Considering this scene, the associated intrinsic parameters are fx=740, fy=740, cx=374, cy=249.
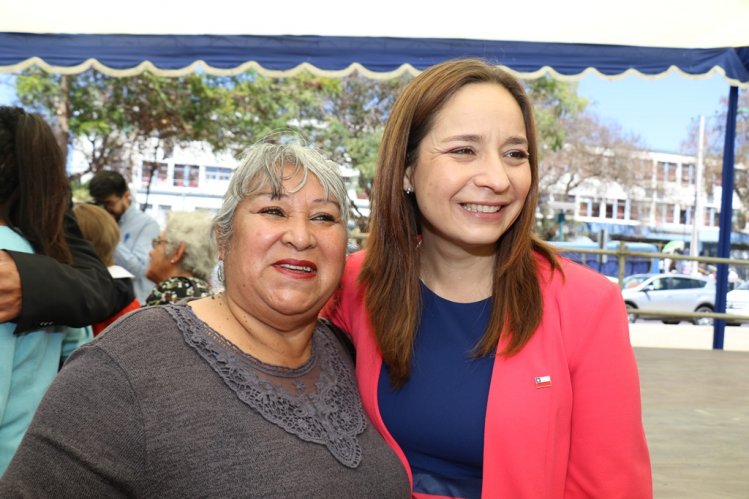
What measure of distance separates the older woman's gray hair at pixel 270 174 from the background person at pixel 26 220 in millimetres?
504

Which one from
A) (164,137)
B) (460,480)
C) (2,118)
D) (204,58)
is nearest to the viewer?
(460,480)

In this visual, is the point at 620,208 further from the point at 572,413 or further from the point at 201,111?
the point at 572,413

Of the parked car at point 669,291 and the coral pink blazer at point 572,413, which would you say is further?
the parked car at point 669,291

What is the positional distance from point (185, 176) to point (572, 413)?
54.3ft

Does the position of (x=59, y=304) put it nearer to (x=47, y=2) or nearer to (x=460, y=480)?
(x=460, y=480)

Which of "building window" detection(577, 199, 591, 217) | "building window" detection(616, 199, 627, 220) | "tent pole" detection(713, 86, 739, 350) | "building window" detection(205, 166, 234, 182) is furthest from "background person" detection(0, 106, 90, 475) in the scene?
"building window" detection(616, 199, 627, 220)

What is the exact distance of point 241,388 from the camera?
1.61 metres

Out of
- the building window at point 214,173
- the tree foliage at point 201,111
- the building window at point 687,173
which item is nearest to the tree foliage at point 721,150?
the building window at point 687,173

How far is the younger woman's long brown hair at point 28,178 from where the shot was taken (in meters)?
1.97

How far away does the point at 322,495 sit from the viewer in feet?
5.11

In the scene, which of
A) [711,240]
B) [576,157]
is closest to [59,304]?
[576,157]

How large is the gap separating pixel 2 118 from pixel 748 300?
14.3 metres

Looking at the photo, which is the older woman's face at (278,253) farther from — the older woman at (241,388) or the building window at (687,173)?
the building window at (687,173)

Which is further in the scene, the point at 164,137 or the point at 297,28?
the point at 164,137
